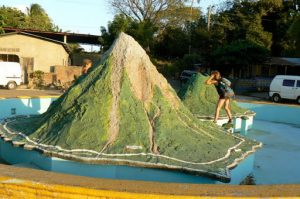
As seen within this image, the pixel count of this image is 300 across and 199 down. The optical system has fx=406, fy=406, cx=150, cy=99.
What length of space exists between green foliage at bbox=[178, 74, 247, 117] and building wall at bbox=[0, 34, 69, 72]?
22.4m

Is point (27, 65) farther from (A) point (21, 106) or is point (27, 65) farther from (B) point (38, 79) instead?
(A) point (21, 106)

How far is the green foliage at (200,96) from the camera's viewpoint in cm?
1163

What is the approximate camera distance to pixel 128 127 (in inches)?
269

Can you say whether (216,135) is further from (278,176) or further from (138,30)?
(138,30)

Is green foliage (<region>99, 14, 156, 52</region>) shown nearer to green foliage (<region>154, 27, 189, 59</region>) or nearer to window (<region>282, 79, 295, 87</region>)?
green foliage (<region>154, 27, 189, 59</region>)

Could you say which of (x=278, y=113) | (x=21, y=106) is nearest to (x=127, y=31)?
(x=278, y=113)

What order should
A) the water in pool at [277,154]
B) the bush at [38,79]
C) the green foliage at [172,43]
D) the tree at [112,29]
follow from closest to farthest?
1. the water in pool at [277,154]
2. the bush at [38,79]
3. the tree at [112,29]
4. the green foliage at [172,43]

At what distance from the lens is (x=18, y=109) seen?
492 inches

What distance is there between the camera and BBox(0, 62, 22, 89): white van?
91.7 ft

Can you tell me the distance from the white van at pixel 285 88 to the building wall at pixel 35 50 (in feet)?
56.5

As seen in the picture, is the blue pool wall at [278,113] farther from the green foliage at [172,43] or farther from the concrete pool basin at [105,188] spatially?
the green foliage at [172,43]

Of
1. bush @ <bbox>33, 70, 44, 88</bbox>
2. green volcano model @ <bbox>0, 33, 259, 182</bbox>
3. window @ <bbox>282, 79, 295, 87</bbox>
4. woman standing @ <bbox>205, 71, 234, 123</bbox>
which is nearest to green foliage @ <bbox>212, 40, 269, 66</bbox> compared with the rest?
window @ <bbox>282, 79, 295, 87</bbox>

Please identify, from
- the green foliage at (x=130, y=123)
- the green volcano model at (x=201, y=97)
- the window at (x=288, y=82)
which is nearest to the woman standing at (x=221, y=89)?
the green volcano model at (x=201, y=97)

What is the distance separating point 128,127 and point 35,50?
27.2 m
